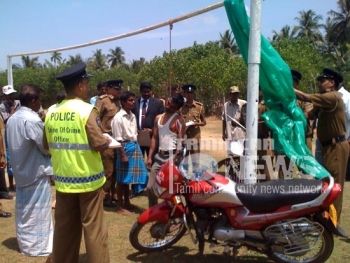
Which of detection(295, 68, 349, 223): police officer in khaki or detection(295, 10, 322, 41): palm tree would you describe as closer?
detection(295, 68, 349, 223): police officer in khaki

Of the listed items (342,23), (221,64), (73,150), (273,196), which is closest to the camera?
(73,150)

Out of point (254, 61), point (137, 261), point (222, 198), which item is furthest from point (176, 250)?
point (254, 61)

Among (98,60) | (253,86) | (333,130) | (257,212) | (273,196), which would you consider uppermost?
(98,60)

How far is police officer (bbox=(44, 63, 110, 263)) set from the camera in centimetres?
337

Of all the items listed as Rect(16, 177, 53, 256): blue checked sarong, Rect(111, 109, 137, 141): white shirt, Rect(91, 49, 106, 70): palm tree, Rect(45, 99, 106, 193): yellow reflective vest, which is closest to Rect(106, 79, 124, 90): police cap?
Rect(111, 109, 137, 141): white shirt

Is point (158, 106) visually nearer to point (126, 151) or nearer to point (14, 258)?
point (126, 151)

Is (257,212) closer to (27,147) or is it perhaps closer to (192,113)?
(27,147)

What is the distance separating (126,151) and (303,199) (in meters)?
2.72

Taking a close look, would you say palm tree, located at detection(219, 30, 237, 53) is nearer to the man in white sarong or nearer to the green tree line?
the green tree line

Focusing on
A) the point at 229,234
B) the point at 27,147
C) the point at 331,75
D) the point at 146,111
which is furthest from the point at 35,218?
the point at 331,75

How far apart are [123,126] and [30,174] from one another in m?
1.73

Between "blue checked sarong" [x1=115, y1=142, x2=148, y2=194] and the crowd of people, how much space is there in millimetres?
14

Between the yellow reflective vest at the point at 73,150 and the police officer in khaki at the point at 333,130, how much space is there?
103 inches

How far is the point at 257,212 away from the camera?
3.92 m
